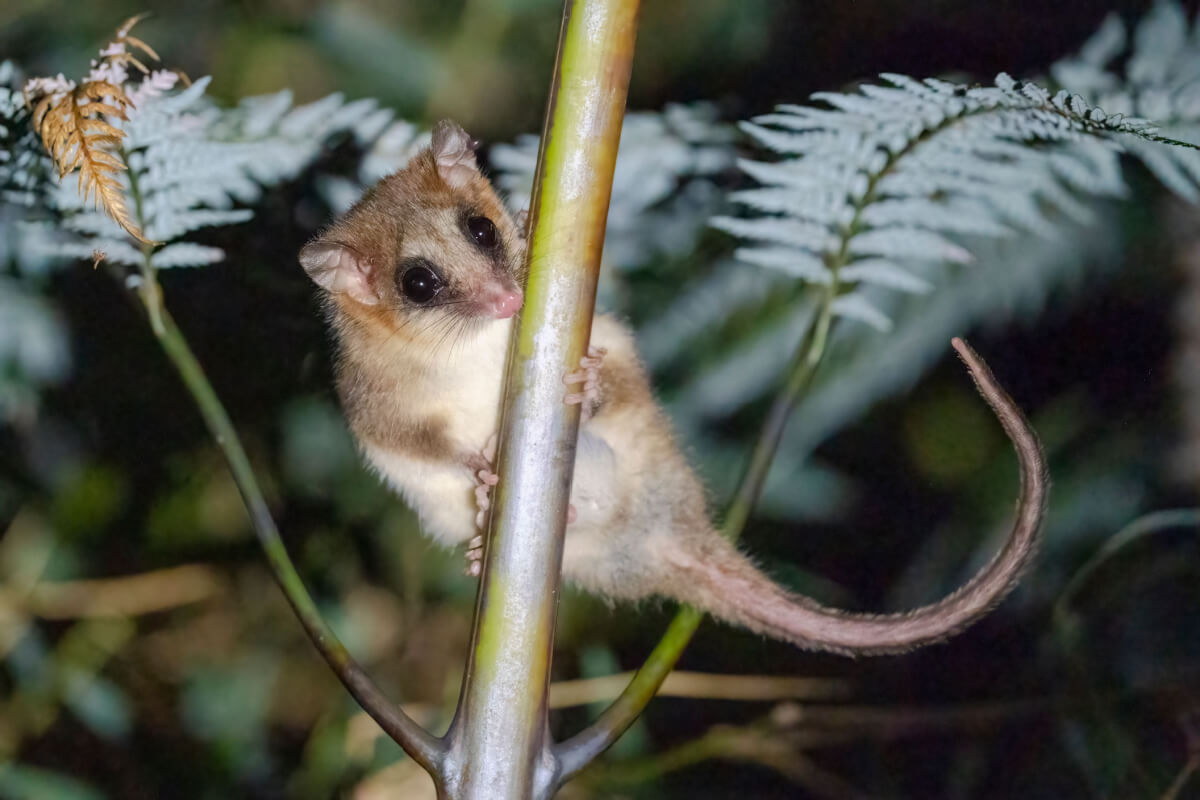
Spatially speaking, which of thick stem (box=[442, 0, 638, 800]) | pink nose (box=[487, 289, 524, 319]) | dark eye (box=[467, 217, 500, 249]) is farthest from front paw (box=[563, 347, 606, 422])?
dark eye (box=[467, 217, 500, 249])

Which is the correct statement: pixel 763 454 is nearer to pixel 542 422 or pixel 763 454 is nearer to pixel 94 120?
pixel 542 422

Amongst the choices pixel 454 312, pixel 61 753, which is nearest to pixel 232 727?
pixel 61 753

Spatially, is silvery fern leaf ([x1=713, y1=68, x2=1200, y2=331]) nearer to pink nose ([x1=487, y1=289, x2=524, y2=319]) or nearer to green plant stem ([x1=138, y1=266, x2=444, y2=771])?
pink nose ([x1=487, y1=289, x2=524, y2=319])

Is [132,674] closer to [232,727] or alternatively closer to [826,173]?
[232,727]

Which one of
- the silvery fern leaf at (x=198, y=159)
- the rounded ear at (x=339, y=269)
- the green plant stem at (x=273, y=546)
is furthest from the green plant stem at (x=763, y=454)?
the silvery fern leaf at (x=198, y=159)

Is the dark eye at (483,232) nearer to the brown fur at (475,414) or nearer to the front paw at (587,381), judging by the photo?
the brown fur at (475,414)

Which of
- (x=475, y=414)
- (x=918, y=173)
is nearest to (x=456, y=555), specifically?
(x=475, y=414)
